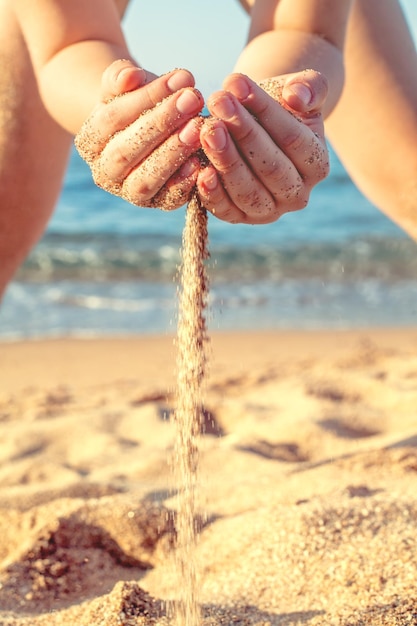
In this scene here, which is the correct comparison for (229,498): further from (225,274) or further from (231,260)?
(231,260)

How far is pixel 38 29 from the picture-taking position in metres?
2.18

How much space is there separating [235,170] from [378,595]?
97 centimetres

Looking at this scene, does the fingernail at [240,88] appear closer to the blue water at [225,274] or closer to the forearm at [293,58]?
the forearm at [293,58]

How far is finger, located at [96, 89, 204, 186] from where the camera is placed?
57.4 inches

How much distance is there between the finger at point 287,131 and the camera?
4.87 ft

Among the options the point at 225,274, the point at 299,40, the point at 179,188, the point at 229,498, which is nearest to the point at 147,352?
the point at 229,498

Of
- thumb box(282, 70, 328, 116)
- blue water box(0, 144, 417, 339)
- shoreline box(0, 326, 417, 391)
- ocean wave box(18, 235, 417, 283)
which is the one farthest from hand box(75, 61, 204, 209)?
ocean wave box(18, 235, 417, 283)

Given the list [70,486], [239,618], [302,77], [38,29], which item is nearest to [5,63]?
[38,29]

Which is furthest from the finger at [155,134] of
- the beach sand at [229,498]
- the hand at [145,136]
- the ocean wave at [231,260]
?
the ocean wave at [231,260]

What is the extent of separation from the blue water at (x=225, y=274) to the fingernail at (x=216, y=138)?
358 centimetres

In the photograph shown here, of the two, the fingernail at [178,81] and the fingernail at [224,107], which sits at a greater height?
the fingernail at [178,81]

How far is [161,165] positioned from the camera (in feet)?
5.03

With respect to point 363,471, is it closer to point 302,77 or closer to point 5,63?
point 302,77

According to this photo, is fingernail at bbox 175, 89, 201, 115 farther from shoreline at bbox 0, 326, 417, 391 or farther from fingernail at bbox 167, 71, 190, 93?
A: shoreline at bbox 0, 326, 417, 391
